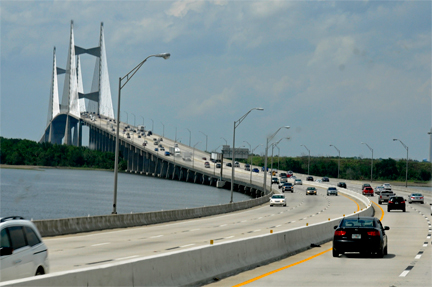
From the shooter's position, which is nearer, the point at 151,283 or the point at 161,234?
the point at 151,283

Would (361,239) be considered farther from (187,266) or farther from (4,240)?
(4,240)

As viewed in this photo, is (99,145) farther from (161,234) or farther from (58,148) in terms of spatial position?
(161,234)

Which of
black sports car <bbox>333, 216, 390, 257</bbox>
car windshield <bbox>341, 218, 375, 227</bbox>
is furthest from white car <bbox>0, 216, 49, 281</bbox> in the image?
car windshield <bbox>341, 218, 375, 227</bbox>

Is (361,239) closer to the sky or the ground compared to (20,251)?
closer to the ground

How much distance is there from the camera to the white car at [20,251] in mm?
10375

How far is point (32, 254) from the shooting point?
37.5 feet

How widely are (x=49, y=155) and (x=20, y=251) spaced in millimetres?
172128

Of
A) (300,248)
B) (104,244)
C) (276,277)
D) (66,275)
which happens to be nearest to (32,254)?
(66,275)

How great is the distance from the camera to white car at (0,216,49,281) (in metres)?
10.4

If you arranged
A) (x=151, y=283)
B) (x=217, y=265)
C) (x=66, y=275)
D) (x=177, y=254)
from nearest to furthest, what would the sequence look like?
(x=66, y=275) < (x=151, y=283) < (x=177, y=254) < (x=217, y=265)

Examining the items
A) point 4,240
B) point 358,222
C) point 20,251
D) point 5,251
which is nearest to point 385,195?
point 358,222

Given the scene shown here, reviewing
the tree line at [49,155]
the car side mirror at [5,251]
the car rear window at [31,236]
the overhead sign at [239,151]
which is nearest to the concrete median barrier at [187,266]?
the car side mirror at [5,251]

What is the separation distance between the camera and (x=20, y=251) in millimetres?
10977

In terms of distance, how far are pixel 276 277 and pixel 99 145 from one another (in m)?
178
